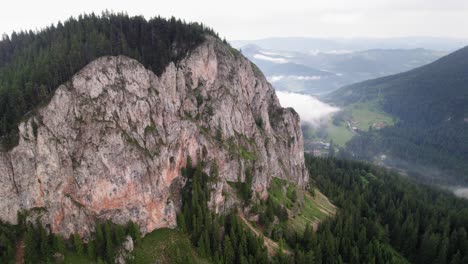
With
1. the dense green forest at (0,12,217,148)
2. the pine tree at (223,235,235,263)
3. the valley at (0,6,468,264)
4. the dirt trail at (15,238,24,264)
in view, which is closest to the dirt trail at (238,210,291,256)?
the valley at (0,6,468,264)

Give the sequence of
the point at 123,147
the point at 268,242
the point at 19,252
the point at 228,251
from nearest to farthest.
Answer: the point at 19,252
the point at 123,147
the point at 228,251
the point at 268,242

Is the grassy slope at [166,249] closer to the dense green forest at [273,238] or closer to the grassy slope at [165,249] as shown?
the grassy slope at [165,249]

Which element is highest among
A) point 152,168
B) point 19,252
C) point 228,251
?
point 152,168

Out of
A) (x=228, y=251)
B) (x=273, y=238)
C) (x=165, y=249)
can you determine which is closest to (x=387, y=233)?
(x=273, y=238)

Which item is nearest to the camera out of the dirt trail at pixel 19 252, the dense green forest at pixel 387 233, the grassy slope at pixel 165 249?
the dirt trail at pixel 19 252

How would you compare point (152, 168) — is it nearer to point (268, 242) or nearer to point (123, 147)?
point (123, 147)

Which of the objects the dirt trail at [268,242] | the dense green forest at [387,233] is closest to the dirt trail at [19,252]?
the dirt trail at [268,242]
